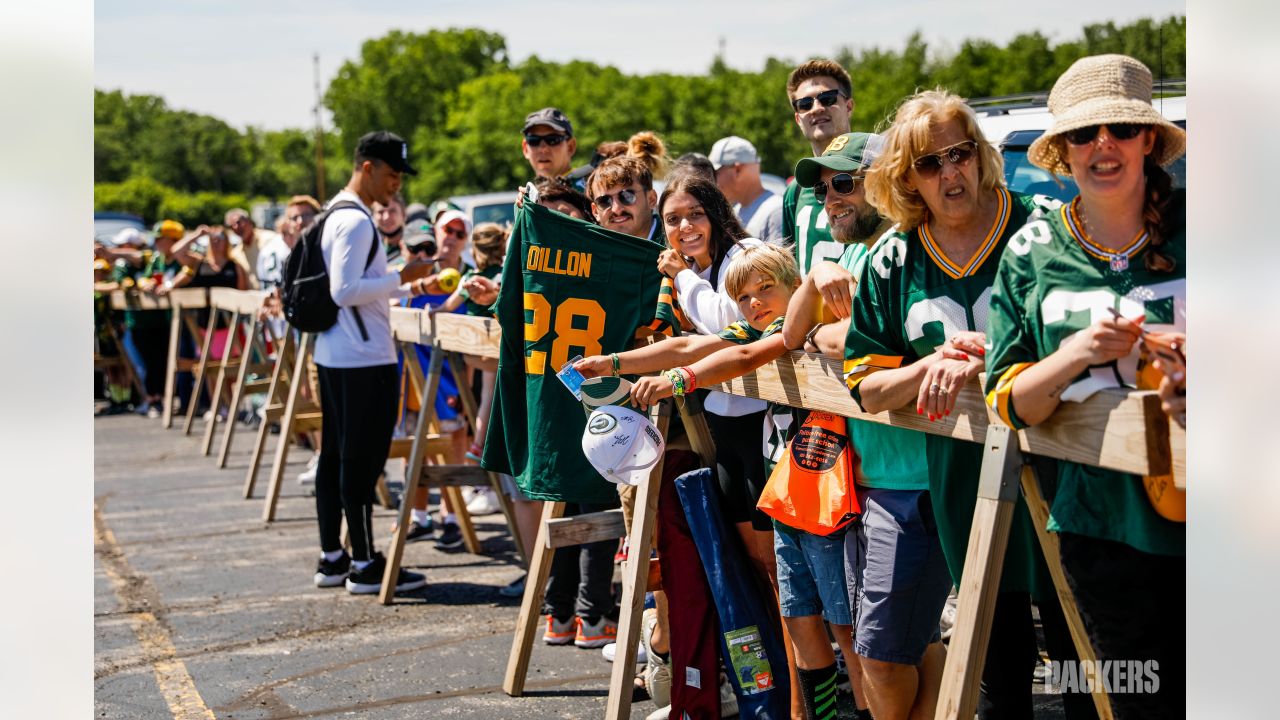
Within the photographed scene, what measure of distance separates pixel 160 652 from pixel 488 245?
8.99 feet

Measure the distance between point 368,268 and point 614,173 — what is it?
2499 mm

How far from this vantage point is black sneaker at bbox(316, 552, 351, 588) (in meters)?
7.27

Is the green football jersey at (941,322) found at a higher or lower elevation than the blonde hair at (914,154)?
lower

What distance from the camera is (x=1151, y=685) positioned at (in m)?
2.72

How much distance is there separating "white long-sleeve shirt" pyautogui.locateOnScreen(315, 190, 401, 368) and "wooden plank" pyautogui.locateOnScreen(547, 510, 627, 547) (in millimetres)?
2514

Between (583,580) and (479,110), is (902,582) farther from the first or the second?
(479,110)

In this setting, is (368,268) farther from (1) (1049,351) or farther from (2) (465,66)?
(2) (465,66)

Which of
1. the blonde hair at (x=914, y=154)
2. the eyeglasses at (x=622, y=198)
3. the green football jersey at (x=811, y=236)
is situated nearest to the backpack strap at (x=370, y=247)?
the eyeglasses at (x=622, y=198)

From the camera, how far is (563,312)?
500cm

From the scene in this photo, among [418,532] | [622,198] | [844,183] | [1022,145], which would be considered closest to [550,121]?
[622,198]

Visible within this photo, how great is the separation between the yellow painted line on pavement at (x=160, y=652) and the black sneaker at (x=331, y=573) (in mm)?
933

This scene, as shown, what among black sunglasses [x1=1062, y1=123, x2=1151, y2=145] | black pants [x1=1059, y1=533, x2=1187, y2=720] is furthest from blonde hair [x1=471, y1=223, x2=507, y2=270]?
black pants [x1=1059, y1=533, x2=1187, y2=720]

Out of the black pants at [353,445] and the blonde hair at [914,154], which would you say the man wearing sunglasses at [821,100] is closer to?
the blonde hair at [914,154]

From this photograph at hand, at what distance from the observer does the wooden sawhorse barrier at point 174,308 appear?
535 inches
